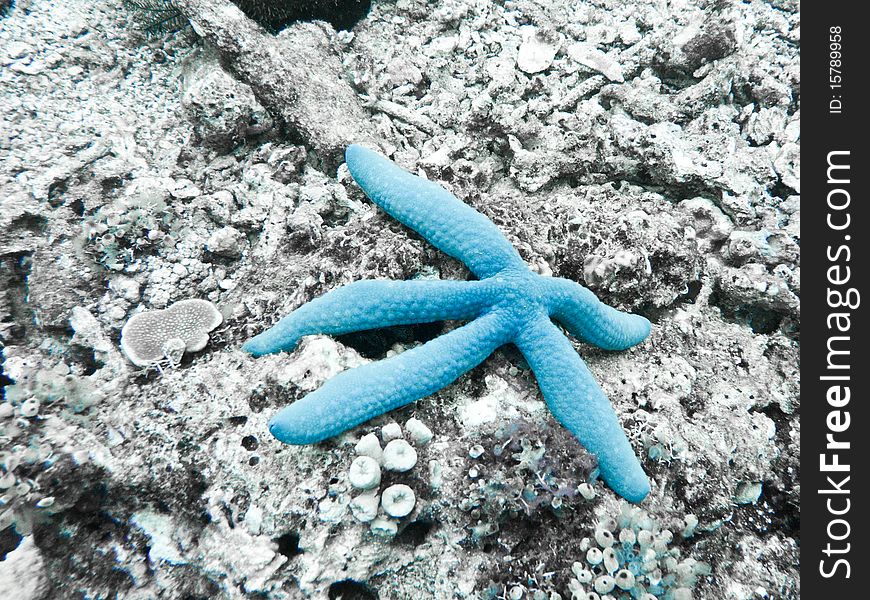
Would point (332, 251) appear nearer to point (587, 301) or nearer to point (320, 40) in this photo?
point (587, 301)

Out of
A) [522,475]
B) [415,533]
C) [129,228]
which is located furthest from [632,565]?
[129,228]

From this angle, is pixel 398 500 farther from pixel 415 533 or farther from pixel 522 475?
pixel 522 475

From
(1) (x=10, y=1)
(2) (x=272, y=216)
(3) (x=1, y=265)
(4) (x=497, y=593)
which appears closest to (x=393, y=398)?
(4) (x=497, y=593)

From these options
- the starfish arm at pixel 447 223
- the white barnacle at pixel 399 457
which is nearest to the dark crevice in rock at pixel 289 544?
the white barnacle at pixel 399 457

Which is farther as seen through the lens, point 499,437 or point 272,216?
point 272,216

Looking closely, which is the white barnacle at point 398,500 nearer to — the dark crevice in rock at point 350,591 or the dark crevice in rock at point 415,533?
the dark crevice in rock at point 415,533

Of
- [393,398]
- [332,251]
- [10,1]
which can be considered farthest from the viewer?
[10,1]
